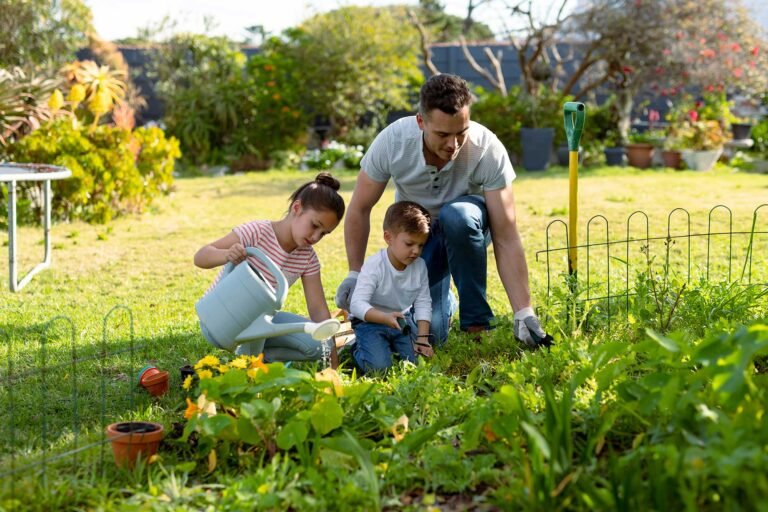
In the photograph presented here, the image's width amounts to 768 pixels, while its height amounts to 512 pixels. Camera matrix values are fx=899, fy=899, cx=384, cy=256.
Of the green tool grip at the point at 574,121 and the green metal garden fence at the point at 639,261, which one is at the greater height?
the green tool grip at the point at 574,121

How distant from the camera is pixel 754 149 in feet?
38.6

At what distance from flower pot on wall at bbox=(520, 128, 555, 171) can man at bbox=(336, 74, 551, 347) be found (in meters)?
7.76

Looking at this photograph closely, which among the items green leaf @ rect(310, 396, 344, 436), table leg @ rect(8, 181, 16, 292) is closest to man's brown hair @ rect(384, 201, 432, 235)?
green leaf @ rect(310, 396, 344, 436)

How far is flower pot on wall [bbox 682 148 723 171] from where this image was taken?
10953mm

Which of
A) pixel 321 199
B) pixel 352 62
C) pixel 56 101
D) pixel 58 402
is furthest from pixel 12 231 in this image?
pixel 352 62

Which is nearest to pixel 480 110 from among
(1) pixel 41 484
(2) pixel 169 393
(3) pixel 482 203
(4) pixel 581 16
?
(4) pixel 581 16

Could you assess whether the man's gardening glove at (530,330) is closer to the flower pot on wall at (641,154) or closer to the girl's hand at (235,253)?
the girl's hand at (235,253)

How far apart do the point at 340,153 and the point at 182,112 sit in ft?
8.08

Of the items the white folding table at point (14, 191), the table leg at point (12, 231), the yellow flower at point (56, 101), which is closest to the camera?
the white folding table at point (14, 191)

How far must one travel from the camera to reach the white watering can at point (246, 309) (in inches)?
112

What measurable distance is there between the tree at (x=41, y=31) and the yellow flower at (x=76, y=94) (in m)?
7.84

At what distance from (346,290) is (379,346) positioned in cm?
43

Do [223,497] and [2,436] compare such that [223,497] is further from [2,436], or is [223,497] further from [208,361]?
[2,436]

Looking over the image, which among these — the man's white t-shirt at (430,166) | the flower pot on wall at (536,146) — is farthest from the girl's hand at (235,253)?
the flower pot on wall at (536,146)
